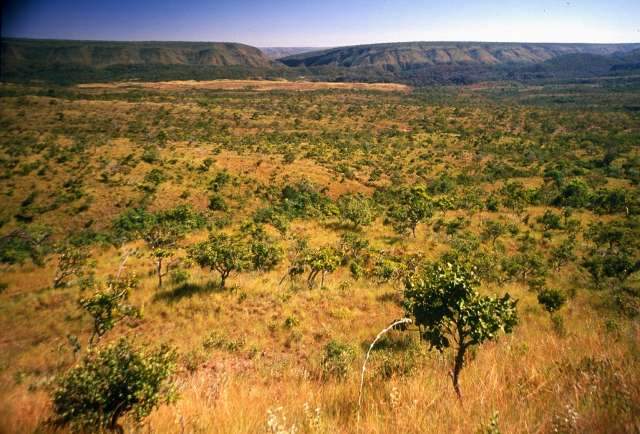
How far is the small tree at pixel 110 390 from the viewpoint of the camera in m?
3.57

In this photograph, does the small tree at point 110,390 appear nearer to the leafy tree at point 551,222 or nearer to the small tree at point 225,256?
the small tree at point 225,256

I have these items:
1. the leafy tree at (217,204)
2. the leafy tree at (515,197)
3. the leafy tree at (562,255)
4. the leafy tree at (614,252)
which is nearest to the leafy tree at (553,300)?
the leafy tree at (614,252)

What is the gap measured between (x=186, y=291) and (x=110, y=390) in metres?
11.8

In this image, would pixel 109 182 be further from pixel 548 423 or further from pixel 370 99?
pixel 370 99

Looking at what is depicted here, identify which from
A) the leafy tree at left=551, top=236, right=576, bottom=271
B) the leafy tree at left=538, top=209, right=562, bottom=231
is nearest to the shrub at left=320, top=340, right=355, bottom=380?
the leafy tree at left=551, top=236, right=576, bottom=271

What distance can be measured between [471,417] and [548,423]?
636 millimetres

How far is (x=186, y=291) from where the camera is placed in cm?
1512

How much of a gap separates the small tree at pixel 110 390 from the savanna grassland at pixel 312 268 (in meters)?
0.19

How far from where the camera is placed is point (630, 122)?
249ft

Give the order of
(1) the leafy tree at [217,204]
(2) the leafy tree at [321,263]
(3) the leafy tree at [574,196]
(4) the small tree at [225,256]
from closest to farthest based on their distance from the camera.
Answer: (4) the small tree at [225,256]
(2) the leafy tree at [321,263]
(3) the leafy tree at [574,196]
(1) the leafy tree at [217,204]

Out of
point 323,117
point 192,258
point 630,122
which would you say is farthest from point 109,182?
point 630,122

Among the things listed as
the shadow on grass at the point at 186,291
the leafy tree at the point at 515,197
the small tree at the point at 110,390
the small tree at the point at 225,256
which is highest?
the small tree at the point at 110,390

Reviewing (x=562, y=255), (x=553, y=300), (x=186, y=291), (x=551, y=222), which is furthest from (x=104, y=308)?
(x=551, y=222)

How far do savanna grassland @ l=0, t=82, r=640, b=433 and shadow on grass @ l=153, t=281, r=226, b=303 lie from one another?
138 mm
